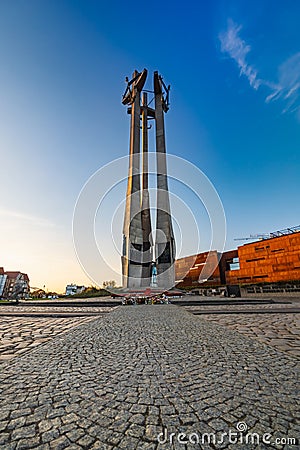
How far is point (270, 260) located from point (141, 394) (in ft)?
85.2

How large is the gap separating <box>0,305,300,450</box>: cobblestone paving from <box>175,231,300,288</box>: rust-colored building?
22.1m

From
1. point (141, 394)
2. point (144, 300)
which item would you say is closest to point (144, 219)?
point (144, 300)

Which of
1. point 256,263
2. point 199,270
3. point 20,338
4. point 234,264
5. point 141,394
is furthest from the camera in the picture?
point 199,270

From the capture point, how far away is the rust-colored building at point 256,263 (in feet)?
73.7

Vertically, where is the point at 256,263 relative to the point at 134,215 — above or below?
below

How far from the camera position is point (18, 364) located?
2.56m

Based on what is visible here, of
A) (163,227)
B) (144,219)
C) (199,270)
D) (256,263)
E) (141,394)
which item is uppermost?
(144,219)

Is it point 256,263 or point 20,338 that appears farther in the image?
point 256,263

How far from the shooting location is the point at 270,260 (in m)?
24.4

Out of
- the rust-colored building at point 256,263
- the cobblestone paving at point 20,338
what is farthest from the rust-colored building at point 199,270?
the cobblestone paving at point 20,338

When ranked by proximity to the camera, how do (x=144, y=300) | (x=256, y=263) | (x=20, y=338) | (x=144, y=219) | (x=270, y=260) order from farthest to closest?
(x=256, y=263), (x=270, y=260), (x=144, y=219), (x=144, y=300), (x=20, y=338)

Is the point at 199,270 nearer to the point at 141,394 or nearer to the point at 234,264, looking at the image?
the point at 234,264

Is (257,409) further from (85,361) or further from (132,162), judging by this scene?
(132,162)

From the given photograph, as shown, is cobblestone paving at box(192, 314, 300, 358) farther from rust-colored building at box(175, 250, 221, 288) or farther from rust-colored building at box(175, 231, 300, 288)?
rust-colored building at box(175, 250, 221, 288)
